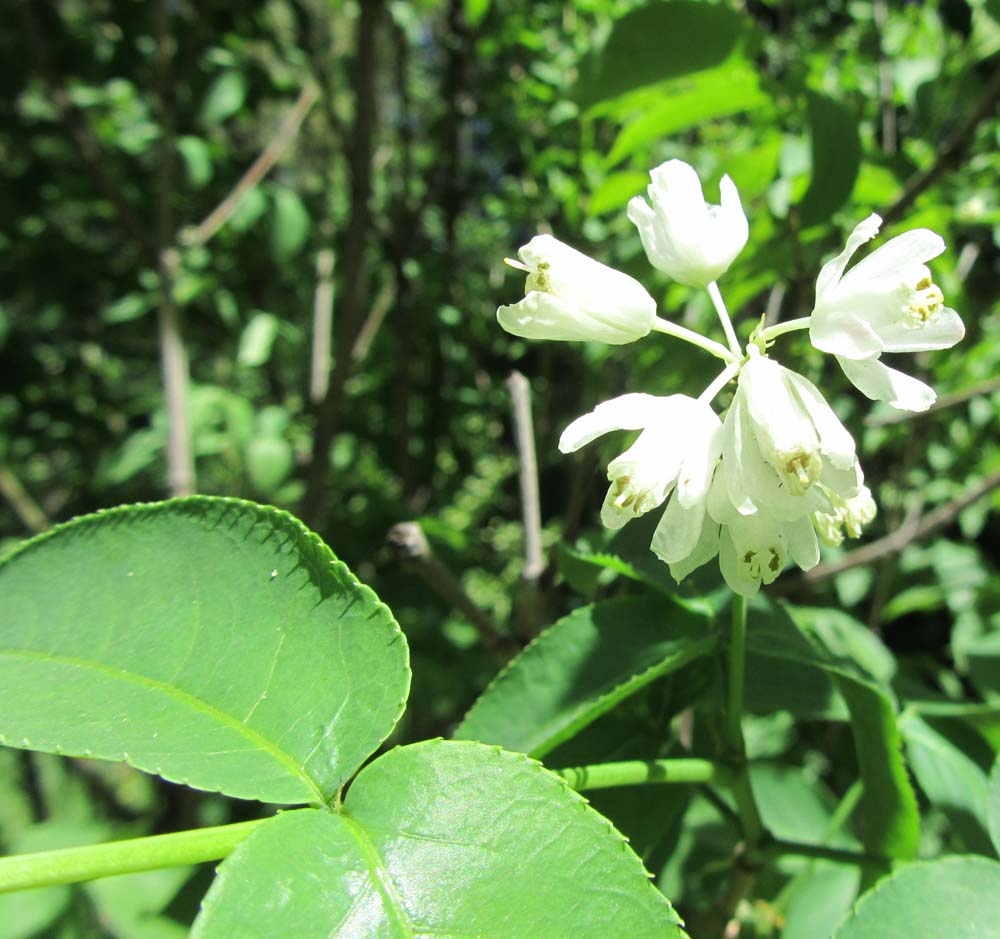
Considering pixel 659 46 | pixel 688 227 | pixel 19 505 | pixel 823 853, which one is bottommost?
pixel 19 505

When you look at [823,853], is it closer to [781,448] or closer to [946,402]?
[781,448]

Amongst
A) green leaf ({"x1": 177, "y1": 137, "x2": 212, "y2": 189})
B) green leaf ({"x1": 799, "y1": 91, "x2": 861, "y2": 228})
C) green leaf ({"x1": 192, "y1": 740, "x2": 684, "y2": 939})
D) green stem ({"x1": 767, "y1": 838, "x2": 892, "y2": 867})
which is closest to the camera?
green leaf ({"x1": 192, "y1": 740, "x2": 684, "y2": 939})

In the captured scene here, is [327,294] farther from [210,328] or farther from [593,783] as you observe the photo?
[593,783]

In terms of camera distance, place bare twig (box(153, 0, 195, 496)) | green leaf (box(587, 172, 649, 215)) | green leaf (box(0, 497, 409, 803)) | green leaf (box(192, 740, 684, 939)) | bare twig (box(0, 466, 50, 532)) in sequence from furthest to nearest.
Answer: bare twig (box(0, 466, 50, 532)) < bare twig (box(153, 0, 195, 496)) < green leaf (box(587, 172, 649, 215)) < green leaf (box(0, 497, 409, 803)) < green leaf (box(192, 740, 684, 939))

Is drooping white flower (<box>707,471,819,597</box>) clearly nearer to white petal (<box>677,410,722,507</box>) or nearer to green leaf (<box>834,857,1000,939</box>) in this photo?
white petal (<box>677,410,722,507</box>)

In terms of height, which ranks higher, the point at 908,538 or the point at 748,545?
the point at 748,545

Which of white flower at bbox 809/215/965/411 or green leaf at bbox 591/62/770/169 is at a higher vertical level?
green leaf at bbox 591/62/770/169

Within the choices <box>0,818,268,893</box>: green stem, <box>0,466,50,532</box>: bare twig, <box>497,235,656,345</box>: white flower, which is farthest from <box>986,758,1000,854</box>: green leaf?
<box>0,466,50,532</box>: bare twig

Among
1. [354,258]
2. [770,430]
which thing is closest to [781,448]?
[770,430]
